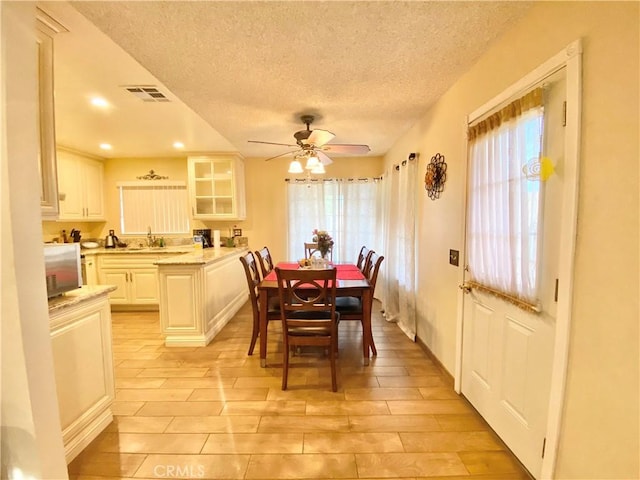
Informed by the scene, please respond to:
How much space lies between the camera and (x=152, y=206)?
15.1 ft

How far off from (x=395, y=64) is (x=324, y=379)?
97.4 inches

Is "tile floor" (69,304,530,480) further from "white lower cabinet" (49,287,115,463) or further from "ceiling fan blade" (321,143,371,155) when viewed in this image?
"ceiling fan blade" (321,143,371,155)

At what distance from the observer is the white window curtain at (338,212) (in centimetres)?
455

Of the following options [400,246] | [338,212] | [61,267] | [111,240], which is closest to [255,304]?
[61,267]

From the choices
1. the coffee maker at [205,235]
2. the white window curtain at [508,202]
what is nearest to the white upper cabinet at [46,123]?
the white window curtain at [508,202]

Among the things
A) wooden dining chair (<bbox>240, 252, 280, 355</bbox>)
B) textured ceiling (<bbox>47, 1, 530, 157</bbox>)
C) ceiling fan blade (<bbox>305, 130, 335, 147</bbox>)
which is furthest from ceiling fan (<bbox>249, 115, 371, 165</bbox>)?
wooden dining chair (<bbox>240, 252, 280, 355</bbox>)

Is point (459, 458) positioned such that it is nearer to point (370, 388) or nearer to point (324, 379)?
point (370, 388)

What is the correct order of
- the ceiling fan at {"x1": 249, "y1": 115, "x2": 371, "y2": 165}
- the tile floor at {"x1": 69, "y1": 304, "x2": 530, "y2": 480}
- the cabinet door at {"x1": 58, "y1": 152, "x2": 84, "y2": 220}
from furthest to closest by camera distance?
the cabinet door at {"x1": 58, "y1": 152, "x2": 84, "y2": 220} < the ceiling fan at {"x1": 249, "y1": 115, "x2": 371, "y2": 165} < the tile floor at {"x1": 69, "y1": 304, "x2": 530, "y2": 480}

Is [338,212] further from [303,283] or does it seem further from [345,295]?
[303,283]

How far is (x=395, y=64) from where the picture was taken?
6.16ft

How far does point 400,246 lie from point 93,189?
15.5 ft

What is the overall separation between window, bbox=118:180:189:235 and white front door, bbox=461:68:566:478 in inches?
176

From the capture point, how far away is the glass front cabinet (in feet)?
14.0

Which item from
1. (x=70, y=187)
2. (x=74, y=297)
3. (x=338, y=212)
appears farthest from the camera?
(x=338, y=212)
